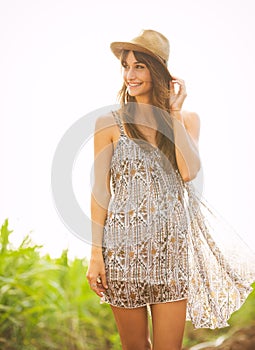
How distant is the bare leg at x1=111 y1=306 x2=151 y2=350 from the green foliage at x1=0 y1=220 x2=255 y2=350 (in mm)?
1279

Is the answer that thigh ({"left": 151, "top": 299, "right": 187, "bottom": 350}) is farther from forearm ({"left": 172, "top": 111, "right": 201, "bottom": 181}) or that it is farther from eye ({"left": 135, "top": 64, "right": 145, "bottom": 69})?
eye ({"left": 135, "top": 64, "right": 145, "bottom": 69})

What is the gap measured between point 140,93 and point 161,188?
1.09ft

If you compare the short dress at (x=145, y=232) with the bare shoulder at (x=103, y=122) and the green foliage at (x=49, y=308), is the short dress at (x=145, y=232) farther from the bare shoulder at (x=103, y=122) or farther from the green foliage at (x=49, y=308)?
the green foliage at (x=49, y=308)

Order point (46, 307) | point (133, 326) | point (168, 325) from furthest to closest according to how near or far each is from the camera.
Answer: point (46, 307) → point (133, 326) → point (168, 325)

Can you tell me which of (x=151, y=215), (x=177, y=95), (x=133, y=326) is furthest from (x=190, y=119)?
(x=133, y=326)

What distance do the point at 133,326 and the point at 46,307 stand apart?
1359 mm

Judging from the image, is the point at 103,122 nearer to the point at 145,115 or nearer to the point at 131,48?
the point at 145,115

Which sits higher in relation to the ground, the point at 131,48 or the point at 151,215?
the point at 131,48

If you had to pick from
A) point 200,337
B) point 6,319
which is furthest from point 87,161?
point 200,337

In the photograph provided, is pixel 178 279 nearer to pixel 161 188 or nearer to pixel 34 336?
pixel 161 188

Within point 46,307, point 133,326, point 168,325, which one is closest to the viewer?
point 168,325

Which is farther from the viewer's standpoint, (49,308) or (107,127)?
(49,308)

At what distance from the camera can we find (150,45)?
6.23ft

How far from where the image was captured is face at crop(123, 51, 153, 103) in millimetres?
1903
